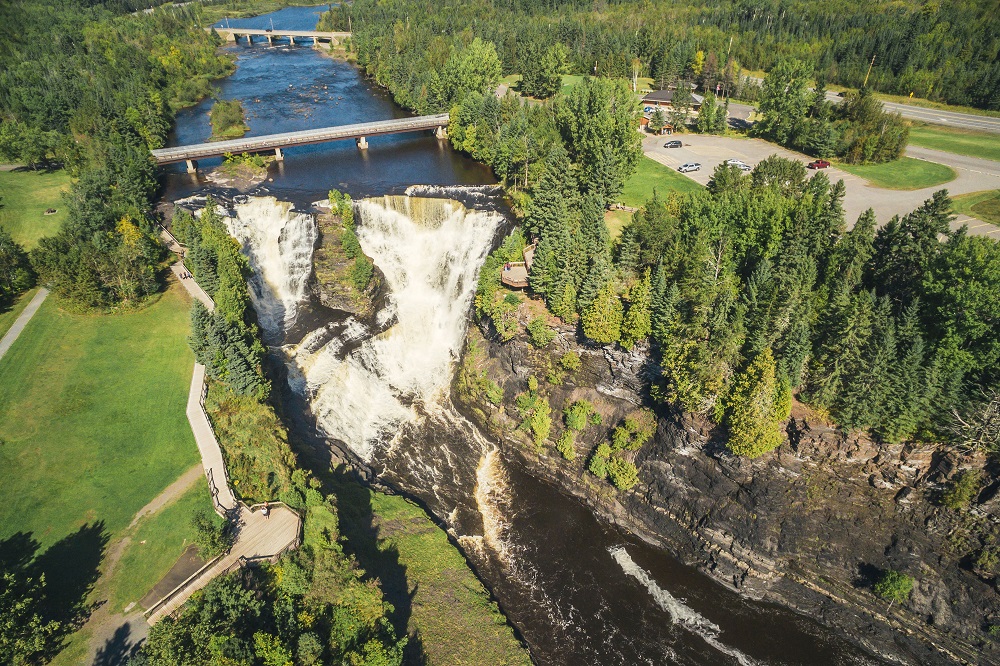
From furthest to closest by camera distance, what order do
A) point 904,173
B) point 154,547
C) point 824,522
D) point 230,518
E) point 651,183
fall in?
1. point 651,183
2. point 904,173
3. point 824,522
4. point 230,518
5. point 154,547

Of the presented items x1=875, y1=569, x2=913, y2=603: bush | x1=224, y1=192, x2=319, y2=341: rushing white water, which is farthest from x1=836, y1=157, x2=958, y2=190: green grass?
x1=224, y1=192, x2=319, y2=341: rushing white water

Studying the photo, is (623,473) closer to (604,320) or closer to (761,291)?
(604,320)

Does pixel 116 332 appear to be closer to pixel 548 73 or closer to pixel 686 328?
pixel 686 328

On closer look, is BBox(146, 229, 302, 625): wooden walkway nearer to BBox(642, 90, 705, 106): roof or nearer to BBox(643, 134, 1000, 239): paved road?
BBox(643, 134, 1000, 239): paved road

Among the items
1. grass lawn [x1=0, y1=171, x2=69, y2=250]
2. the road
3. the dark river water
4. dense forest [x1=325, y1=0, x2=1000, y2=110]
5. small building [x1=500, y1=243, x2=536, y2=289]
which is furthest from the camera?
dense forest [x1=325, y1=0, x2=1000, y2=110]

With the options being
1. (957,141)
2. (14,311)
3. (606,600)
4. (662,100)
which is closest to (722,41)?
(662,100)

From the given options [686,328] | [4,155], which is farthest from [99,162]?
[686,328]
